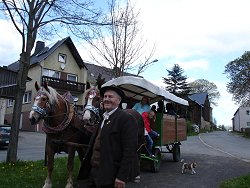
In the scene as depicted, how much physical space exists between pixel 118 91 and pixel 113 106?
223 millimetres

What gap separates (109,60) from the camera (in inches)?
679

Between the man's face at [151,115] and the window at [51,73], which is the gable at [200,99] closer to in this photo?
the window at [51,73]

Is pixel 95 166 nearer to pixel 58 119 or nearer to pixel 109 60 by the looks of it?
pixel 58 119

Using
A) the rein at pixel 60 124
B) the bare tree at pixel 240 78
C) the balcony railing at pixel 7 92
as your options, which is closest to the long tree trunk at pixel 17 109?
the rein at pixel 60 124

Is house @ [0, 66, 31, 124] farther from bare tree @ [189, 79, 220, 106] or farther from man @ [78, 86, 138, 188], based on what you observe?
bare tree @ [189, 79, 220, 106]

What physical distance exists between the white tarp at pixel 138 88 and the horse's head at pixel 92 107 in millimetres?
1174

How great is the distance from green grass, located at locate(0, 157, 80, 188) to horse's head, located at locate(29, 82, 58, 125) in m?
1.67

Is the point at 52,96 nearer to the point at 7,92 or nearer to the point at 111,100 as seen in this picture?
the point at 111,100

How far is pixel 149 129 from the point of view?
10406 mm

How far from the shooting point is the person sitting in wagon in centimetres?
1023

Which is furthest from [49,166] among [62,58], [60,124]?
[62,58]

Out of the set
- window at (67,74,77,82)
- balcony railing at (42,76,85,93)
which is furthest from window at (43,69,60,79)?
balcony railing at (42,76,85,93)

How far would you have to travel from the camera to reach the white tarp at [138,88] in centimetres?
984

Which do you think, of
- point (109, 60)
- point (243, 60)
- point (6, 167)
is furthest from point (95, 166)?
point (243, 60)
